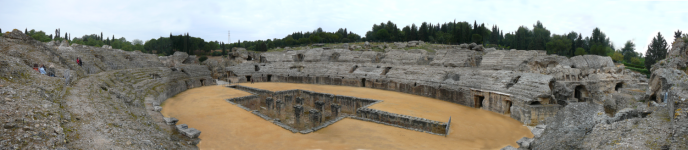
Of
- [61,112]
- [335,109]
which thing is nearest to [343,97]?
[335,109]

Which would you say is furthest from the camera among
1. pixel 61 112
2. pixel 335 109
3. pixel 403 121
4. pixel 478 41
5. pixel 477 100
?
pixel 478 41

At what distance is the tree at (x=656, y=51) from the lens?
90.4 ft

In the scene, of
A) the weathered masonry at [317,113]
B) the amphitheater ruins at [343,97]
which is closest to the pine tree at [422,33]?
the amphitheater ruins at [343,97]

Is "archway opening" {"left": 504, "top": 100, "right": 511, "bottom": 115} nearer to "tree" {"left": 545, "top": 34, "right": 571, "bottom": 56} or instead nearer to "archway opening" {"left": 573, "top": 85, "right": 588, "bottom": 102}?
"archway opening" {"left": 573, "top": 85, "right": 588, "bottom": 102}

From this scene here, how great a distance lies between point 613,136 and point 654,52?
35.4 m

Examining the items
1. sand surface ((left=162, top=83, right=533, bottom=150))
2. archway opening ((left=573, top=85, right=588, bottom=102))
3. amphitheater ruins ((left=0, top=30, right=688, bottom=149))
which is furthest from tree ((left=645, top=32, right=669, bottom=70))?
sand surface ((left=162, top=83, right=533, bottom=150))

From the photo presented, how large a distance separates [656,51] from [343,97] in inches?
1289

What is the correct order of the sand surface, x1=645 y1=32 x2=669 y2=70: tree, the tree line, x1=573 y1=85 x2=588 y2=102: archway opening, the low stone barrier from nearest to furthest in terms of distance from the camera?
the sand surface
the low stone barrier
x1=573 y1=85 x2=588 y2=102: archway opening
x1=645 y1=32 x2=669 y2=70: tree
the tree line

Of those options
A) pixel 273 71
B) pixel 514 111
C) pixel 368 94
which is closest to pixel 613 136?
pixel 514 111

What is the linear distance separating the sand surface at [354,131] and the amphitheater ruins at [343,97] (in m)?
0.18

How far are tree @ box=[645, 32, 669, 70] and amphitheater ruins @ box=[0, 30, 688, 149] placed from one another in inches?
552

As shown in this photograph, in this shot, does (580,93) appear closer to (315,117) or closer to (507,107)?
(507,107)

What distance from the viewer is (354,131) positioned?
34.8 ft

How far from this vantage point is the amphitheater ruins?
199 inches
